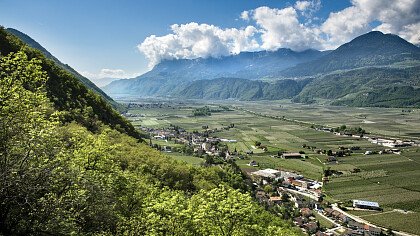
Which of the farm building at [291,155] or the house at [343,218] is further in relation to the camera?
the farm building at [291,155]

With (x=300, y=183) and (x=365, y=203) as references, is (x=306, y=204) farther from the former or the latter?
(x=300, y=183)

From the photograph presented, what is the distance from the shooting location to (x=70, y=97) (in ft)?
203

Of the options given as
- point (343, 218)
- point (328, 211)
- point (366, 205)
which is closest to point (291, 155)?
point (366, 205)

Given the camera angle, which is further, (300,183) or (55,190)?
(300,183)

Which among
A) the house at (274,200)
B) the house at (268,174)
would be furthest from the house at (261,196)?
the house at (268,174)

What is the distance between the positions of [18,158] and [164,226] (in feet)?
24.8

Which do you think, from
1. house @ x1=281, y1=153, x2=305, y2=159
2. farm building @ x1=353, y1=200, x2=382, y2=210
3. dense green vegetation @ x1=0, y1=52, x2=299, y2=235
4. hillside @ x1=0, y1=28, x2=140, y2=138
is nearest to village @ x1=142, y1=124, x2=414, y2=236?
farm building @ x1=353, y1=200, x2=382, y2=210

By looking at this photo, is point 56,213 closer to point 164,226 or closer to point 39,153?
point 39,153

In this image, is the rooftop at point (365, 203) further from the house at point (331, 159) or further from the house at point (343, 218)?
the house at point (331, 159)

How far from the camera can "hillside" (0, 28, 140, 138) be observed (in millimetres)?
54812

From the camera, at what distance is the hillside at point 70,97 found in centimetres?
5481

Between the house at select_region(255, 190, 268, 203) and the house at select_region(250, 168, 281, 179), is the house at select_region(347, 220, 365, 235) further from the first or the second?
the house at select_region(250, 168, 281, 179)

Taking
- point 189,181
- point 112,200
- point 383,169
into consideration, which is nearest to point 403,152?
point 383,169

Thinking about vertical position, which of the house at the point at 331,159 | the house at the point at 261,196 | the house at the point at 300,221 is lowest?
the house at the point at 300,221
